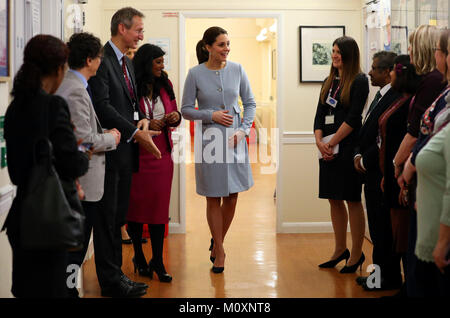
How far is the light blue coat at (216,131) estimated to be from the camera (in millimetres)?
4359

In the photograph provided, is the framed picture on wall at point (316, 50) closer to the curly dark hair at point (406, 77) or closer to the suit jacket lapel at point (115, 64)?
the curly dark hair at point (406, 77)

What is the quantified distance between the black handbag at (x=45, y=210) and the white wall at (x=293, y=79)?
3533mm

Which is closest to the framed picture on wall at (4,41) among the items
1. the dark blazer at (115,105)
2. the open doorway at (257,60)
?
the dark blazer at (115,105)

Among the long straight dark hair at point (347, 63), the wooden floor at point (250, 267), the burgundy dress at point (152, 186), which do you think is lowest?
the wooden floor at point (250, 267)

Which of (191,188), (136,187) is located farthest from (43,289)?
(191,188)

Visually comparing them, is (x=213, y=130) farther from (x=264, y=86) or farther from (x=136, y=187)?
(x=264, y=86)

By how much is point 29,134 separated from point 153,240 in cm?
205

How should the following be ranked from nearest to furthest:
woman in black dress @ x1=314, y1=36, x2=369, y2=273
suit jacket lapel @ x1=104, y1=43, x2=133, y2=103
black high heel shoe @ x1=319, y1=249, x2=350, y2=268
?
suit jacket lapel @ x1=104, y1=43, x2=133, y2=103 < woman in black dress @ x1=314, y1=36, x2=369, y2=273 < black high heel shoe @ x1=319, y1=249, x2=350, y2=268

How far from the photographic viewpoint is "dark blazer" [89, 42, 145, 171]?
3.54 metres

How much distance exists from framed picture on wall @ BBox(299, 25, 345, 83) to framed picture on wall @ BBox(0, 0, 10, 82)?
10.8 feet

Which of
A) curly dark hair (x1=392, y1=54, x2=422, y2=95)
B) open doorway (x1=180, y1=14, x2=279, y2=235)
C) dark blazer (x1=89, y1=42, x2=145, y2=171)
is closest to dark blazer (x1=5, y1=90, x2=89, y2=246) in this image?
dark blazer (x1=89, y1=42, x2=145, y2=171)

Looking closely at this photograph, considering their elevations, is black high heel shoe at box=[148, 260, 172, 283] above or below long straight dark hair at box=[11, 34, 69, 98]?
below

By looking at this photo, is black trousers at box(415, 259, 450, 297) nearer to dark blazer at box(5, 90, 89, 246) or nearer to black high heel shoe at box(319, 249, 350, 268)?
dark blazer at box(5, 90, 89, 246)

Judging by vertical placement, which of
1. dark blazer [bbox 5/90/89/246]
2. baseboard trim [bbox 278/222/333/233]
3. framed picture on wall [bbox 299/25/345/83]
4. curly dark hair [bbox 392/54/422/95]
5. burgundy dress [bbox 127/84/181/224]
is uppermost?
framed picture on wall [bbox 299/25/345/83]
